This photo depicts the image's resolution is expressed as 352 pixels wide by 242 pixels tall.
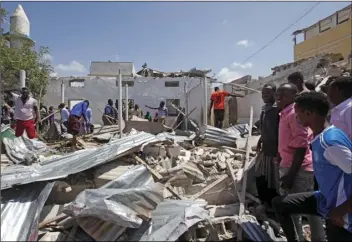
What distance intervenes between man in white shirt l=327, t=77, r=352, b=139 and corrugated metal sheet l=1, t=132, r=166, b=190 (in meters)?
2.58

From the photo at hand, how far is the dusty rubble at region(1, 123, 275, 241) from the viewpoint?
283cm

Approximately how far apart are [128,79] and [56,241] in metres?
18.3

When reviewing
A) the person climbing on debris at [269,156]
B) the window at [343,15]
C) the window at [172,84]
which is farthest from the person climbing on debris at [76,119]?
the window at [343,15]

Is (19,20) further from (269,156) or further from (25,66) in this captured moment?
(269,156)

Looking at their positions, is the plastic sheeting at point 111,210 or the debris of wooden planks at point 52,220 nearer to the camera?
the plastic sheeting at point 111,210

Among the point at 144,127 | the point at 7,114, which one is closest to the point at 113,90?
the point at 7,114

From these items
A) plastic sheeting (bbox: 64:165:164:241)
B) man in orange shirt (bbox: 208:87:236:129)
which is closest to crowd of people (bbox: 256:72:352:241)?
plastic sheeting (bbox: 64:165:164:241)

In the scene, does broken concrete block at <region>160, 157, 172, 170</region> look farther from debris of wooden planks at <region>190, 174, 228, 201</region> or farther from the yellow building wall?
the yellow building wall

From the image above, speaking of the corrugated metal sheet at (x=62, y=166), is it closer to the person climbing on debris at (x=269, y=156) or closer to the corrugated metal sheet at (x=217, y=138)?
the person climbing on debris at (x=269, y=156)

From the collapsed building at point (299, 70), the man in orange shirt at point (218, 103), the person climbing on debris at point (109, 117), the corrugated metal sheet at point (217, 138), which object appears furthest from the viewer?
the person climbing on debris at point (109, 117)

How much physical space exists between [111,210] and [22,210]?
1.00 metres

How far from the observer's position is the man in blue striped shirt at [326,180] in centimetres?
214

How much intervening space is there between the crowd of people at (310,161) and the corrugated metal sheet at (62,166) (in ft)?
6.15

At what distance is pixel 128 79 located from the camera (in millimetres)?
20828
